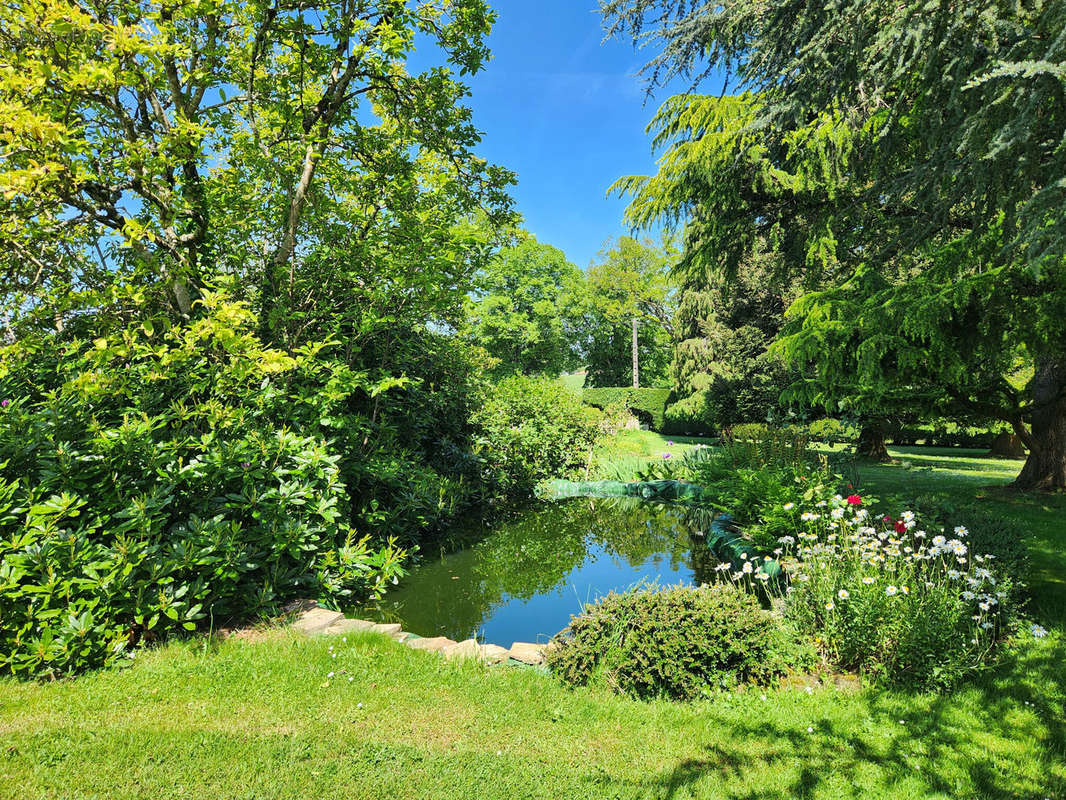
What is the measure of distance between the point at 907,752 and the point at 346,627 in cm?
358

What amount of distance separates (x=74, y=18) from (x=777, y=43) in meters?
4.99

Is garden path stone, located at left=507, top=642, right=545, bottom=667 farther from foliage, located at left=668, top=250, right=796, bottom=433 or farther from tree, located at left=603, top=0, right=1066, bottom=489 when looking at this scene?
foliage, located at left=668, top=250, right=796, bottom=433

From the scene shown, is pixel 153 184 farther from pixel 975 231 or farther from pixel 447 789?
pixel 975 231

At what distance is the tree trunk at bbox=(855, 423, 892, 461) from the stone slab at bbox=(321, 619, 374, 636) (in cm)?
1330

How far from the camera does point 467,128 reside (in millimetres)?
5895

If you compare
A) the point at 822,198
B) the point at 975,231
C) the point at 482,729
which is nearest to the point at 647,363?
the point at 822,198

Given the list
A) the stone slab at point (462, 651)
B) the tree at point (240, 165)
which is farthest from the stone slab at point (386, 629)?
the tree at point (240, 165)

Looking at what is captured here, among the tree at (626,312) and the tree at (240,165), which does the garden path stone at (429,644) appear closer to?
the tree at (240,165)

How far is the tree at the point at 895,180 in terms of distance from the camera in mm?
3053

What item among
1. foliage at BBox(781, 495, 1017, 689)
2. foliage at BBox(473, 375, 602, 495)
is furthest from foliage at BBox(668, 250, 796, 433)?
foliage at BBox(781, 495, 1017, 689)

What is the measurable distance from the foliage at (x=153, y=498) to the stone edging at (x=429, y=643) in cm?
38

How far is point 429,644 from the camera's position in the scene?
12.1ft

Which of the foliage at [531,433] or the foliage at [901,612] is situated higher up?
the foliage at [531,433]

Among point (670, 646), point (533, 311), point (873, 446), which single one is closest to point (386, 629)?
point (670, 646)
